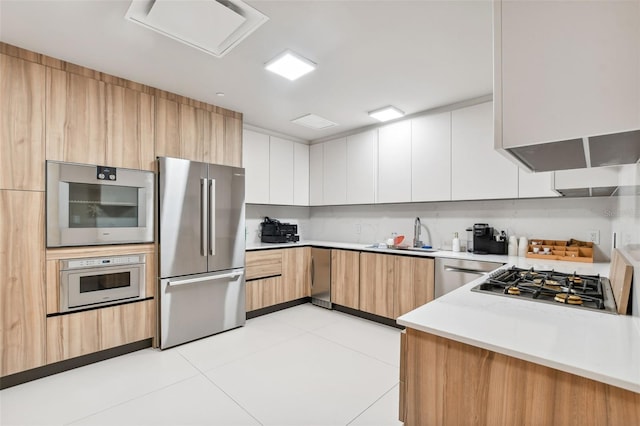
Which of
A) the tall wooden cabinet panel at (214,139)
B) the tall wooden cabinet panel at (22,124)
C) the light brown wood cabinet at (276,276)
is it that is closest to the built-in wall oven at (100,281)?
the tall wooden cabinet panel at (22,124)

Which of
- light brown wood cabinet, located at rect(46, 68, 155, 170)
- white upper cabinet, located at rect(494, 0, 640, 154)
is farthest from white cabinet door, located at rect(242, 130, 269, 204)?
white upper cabinet, located at rect(494, 0, 640, 154)

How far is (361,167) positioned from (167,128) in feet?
8.08

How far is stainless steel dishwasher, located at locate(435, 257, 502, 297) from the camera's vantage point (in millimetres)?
2788

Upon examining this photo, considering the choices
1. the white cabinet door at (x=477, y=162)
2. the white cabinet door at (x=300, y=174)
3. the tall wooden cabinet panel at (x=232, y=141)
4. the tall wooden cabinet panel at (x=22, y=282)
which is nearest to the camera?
the tall wooden cabinet panel at (x=22, y=282)

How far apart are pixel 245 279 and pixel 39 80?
102 inches

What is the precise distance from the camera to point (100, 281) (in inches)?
104

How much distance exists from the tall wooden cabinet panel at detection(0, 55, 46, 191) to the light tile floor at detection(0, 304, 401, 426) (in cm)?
158

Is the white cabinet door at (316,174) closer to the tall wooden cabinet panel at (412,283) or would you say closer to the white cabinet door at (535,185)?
the tall wooden cabinet panel at (412,283)

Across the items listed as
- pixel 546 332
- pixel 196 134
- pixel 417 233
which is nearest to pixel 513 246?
pixel 417 233

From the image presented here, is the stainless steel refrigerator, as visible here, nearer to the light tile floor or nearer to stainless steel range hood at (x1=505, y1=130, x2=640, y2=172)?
the light tile floor

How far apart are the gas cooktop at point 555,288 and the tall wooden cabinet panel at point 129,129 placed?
306cm

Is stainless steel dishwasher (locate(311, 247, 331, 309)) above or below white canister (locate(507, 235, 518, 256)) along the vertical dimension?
below

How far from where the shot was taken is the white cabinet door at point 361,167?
411 cm

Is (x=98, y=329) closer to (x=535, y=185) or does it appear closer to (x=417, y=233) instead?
(x=417, y=233)
